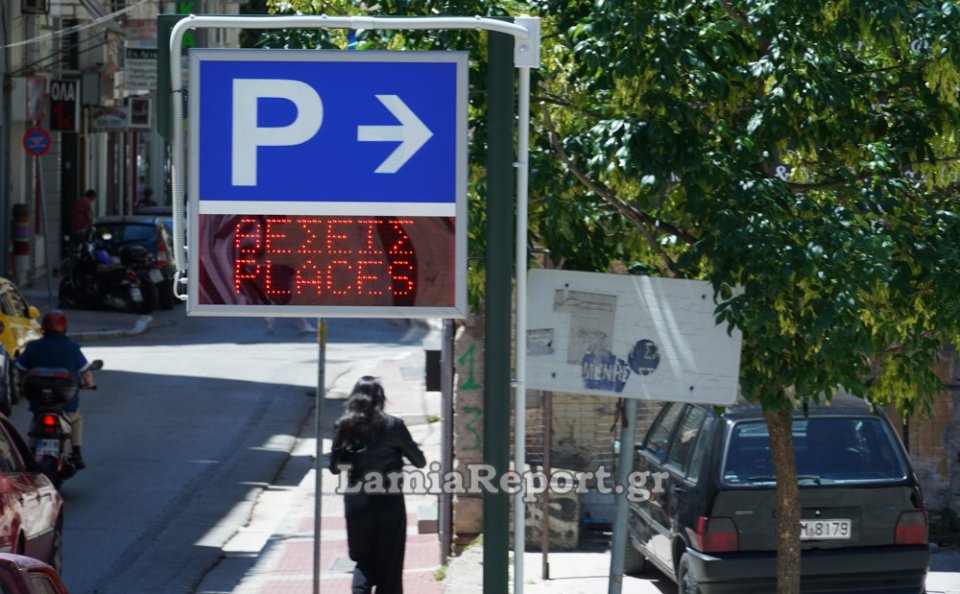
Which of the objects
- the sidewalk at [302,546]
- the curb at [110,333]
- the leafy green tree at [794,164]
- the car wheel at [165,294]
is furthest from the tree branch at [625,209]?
the car wheel at [165,294]

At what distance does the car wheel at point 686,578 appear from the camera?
9.55 metres

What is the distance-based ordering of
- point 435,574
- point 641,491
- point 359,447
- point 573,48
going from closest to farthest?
point 573,48
point 359,447
point 641,491
point 435,574

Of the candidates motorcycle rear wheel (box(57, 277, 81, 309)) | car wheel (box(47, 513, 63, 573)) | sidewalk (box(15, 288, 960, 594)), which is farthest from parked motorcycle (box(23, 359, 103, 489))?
motorcycle rear wheel (box(57, 277, 81, 309))

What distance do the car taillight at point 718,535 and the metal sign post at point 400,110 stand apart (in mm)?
3871

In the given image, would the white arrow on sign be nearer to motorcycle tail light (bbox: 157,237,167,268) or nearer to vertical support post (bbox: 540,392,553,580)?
vertical support post (bbox: 540,392,553,580)

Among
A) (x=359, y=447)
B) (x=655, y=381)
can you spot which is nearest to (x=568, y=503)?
(x=359, y=447)

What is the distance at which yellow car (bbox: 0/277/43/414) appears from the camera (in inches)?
692

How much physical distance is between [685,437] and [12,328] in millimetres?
10117

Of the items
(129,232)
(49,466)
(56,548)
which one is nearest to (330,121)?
(56,548)

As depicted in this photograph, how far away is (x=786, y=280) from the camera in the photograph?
21.5 feet

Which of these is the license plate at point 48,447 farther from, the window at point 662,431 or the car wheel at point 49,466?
the window at point 662,431

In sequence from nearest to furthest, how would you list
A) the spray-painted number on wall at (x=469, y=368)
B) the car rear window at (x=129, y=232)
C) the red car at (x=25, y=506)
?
the red car at (x=25, y=506) → the spray-painted number on wall at (x=469, y=368) → the car rear window at (x=129, y=232)

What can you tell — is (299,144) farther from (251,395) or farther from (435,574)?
(251,395)

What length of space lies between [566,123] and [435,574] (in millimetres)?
4788
